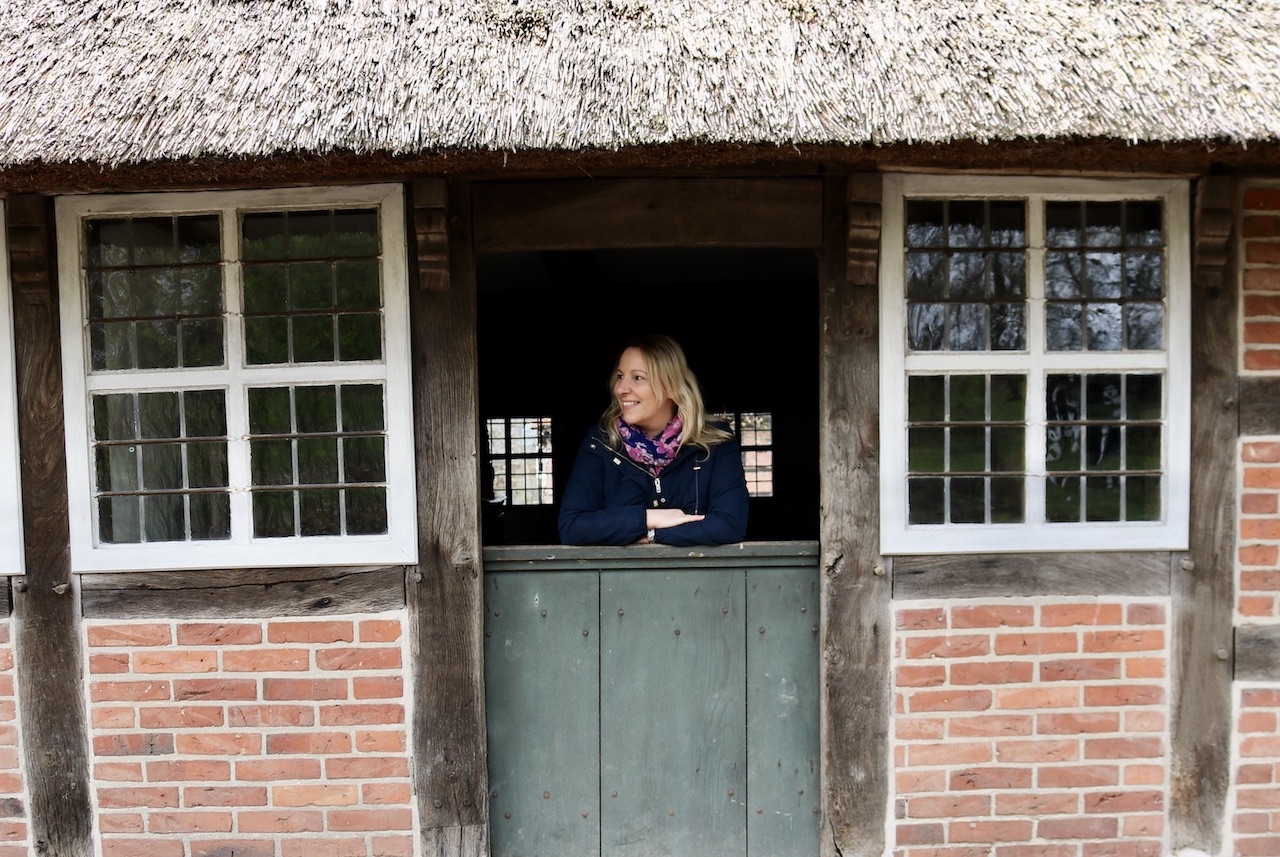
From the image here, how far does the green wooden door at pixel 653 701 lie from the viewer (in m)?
2.99

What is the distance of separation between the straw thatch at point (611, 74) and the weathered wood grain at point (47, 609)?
65 cm

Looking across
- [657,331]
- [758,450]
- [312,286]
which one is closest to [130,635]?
[312,286]

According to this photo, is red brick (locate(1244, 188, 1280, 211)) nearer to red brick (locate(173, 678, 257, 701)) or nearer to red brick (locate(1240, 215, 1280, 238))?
red brick (locate(1240, 215, 1280, 238))

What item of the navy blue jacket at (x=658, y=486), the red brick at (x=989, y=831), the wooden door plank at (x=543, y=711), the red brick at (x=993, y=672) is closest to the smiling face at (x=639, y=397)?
the navy blue jacket at (x=658, y=486)

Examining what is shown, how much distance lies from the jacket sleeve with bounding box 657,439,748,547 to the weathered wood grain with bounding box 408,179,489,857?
2.22 ft

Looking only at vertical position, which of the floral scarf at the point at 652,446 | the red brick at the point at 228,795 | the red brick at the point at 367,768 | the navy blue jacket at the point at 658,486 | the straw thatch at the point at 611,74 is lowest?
the red brick at the point at 228,795

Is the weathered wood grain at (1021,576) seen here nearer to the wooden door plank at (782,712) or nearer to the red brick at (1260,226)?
the wooden door plank at (782,712)

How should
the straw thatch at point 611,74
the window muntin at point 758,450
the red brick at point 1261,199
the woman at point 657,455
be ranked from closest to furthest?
the straw thatch at point 611,74 → the red brick at point 1261,199 → the woman at point 657,455 → the window muntin at point 758,450

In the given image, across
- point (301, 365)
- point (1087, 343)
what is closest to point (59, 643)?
point (301, 365)

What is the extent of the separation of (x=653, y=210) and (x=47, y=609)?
7.74ft

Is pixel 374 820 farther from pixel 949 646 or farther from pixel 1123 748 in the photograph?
pixel 1123 748

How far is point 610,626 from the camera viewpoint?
9.85 ft

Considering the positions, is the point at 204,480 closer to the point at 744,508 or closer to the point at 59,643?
the point at 59,643

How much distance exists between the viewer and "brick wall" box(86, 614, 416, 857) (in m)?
2.87
